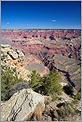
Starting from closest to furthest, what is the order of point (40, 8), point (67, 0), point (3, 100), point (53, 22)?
point (67, 0), point (3, 100), point (53, 22), point (40, 8)

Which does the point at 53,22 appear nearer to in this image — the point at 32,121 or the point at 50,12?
the point at 50,12

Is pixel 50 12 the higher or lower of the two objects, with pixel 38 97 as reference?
higher

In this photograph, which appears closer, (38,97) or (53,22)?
(38,97)

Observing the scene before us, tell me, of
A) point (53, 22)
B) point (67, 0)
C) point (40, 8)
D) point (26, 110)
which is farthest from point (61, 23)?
point (26, 110)

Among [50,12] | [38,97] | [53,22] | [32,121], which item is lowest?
[32,121]

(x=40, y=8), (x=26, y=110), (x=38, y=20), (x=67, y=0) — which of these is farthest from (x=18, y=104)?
(x=40, y=8)

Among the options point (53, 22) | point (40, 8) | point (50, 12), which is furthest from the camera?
point (50, 12)

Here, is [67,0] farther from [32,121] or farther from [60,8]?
[60,8]
